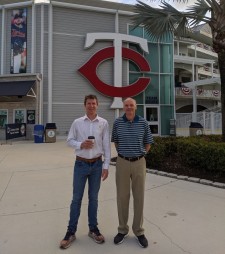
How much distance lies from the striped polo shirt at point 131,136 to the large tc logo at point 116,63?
15357mm

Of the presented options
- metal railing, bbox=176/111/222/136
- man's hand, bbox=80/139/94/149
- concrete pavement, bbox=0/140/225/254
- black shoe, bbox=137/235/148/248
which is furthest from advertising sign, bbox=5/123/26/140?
black shoe, bbox=137/235/148/248

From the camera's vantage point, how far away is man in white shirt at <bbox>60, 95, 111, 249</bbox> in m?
3.51

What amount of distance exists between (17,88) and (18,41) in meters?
3.77

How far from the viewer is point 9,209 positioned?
15.6ft

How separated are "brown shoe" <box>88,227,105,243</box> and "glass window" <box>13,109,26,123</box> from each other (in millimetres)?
15773

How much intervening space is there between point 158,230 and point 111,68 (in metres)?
16.5

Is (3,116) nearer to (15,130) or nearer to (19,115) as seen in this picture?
(19,115)

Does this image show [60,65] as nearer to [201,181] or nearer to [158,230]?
[201,181]

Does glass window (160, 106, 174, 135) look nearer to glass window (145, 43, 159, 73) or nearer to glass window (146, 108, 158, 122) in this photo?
glass window (146, 108, 158, 122)

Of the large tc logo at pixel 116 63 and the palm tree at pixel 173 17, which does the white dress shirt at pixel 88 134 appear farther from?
the large tc logo at pixel 116 63

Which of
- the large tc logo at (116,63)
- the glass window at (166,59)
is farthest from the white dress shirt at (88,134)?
the glass window at (166,59)

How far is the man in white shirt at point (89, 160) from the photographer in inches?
138

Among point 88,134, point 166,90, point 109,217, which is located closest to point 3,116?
point 166,90

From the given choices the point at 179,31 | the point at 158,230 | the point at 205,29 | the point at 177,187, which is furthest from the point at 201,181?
the point at 205,29
